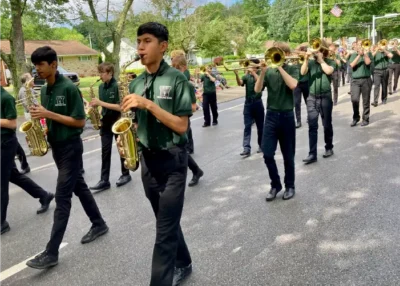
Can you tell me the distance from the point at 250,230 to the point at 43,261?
2071mm

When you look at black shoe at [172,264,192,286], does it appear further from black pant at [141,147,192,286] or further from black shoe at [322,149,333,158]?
black shoe at [322,149,333,158]

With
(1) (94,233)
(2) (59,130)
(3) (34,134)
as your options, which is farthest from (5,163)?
(1) (94,233)

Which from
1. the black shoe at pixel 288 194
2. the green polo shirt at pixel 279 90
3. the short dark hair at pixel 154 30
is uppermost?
Result: the short dark hair at pixel 154 30

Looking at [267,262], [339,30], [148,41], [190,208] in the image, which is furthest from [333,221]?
[339,30]

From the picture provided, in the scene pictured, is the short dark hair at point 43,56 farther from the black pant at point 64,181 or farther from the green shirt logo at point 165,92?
the green shirt logo at point 165,92

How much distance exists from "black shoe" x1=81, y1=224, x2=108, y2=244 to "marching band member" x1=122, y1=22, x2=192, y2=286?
1.64m

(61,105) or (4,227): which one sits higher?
(61,105)

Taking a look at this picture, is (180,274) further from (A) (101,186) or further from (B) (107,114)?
(B) (107,114)

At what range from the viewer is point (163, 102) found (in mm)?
2729

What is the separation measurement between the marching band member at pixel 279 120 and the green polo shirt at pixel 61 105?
2347 mm

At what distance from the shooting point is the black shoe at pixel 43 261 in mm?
3600

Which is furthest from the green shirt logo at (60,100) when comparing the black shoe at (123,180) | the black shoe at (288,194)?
the black shoe at (288,194)

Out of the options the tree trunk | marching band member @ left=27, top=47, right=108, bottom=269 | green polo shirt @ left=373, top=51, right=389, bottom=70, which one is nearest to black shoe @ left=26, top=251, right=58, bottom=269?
marching band member @ left=27, top=47, right=108, bottom=269

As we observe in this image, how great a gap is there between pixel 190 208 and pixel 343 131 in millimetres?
5204
